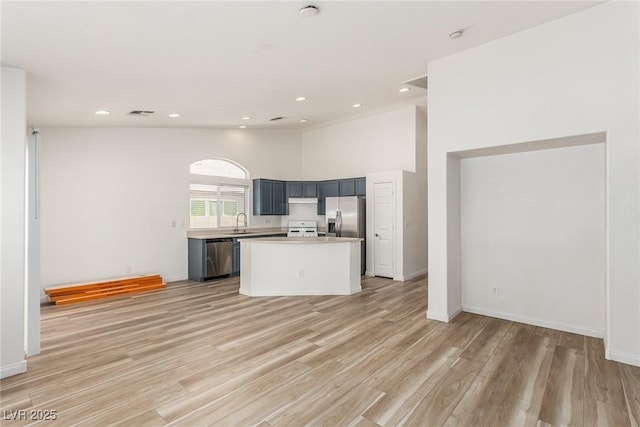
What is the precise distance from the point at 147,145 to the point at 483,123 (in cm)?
593

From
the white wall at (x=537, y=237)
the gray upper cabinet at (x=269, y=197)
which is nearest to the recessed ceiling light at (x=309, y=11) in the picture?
the white wall at (x=537, y=237)

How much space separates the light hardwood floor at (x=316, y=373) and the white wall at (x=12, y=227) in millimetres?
278

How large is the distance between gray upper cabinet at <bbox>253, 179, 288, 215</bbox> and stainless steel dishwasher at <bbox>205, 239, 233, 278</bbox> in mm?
1283

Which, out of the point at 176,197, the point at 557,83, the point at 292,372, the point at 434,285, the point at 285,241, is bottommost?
the point at 292,372

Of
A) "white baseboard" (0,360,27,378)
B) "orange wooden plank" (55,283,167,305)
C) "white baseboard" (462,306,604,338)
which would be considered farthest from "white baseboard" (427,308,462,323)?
"orange wooden plank" (55,283,167,305)

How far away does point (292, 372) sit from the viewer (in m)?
2.82

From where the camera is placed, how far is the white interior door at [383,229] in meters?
6.79

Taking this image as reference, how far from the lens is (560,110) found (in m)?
3.31

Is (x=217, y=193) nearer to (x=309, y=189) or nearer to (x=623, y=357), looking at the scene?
(x=309, y=189)

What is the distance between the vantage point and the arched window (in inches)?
280

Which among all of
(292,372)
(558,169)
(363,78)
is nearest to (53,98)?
(363,78)

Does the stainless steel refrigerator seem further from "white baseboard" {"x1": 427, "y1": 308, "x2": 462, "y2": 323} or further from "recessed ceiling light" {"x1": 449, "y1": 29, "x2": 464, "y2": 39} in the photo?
"recessed ceiling light" {"x1": 449, "y1": 29, "x2": 464, "y2": 39}

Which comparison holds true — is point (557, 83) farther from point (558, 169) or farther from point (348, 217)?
point (348, 217)

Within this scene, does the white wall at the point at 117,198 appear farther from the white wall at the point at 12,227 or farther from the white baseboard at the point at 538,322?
the white baseboard at the point at 538,322
